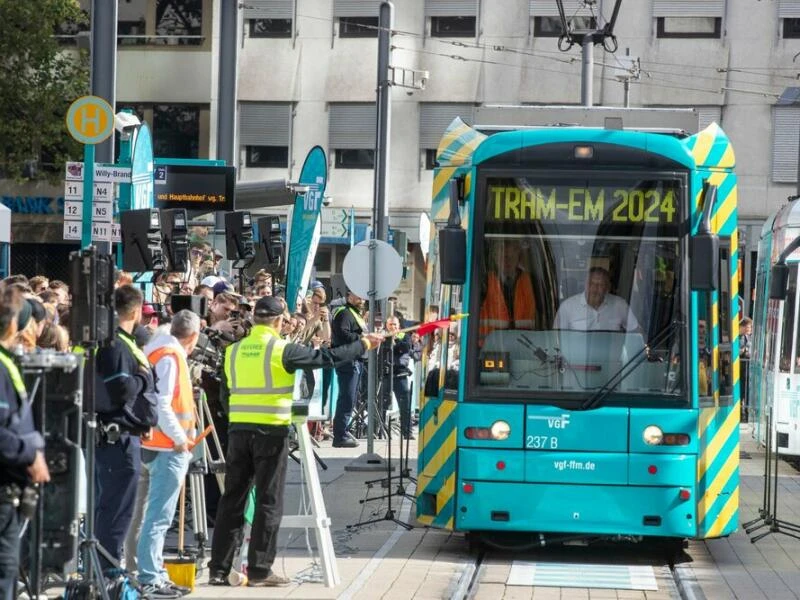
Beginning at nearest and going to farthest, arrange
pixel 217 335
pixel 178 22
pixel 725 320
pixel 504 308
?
pixel 504 308
pixel 725 320
pixel 217 335
pixel 178 22

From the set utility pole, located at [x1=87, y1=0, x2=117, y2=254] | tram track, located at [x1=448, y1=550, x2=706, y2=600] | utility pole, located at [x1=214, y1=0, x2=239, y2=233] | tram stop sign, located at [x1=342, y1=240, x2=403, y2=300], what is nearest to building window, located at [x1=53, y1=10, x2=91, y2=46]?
utility pole, located at [x1=214, y1=0, x2=239, y2=233]

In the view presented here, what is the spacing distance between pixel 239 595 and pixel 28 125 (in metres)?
31.6

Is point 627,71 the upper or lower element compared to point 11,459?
upper

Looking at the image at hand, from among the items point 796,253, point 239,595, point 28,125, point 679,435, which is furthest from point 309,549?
point 28,125

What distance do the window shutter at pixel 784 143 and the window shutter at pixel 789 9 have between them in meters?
2.11

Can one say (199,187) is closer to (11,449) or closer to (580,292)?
(580,292)

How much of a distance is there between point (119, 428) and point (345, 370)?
1272cm

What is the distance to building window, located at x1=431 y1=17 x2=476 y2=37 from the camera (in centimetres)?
4275

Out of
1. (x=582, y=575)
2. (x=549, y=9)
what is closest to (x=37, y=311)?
(x=582, y=575)

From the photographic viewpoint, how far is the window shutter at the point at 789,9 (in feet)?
135

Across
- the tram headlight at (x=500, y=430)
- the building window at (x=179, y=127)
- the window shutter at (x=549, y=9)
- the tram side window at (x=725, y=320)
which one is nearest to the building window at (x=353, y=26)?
the window shutter at (x=549, y=9)

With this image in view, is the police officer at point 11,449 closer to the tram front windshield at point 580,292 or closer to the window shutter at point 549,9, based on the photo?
the tram front windshield at point 580,292

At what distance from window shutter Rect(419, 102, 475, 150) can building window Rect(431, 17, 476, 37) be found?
1663 millimetres

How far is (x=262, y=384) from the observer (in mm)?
11344
